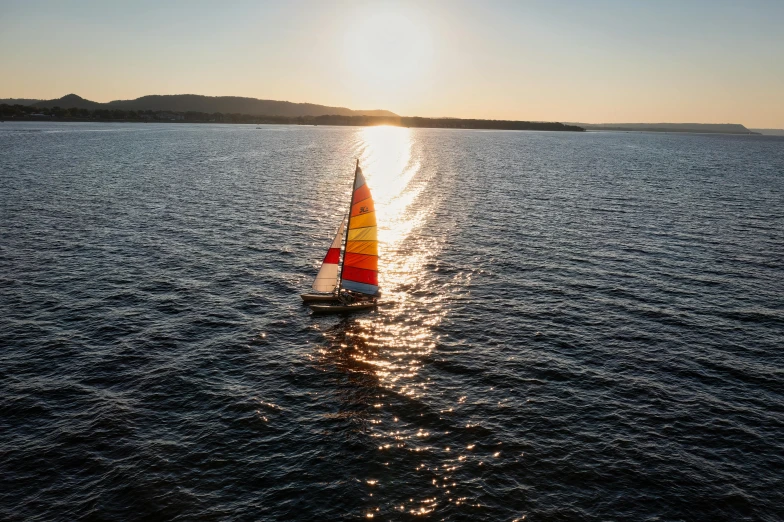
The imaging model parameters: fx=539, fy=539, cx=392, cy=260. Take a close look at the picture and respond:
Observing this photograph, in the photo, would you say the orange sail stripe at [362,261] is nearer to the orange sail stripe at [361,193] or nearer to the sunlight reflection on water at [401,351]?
the sunlight reflection on water at [401,351]

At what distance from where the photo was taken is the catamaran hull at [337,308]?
58656mm

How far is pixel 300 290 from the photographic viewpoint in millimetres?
64750

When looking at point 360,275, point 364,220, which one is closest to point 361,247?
point 364,220

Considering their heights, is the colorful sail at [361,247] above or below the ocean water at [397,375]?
above

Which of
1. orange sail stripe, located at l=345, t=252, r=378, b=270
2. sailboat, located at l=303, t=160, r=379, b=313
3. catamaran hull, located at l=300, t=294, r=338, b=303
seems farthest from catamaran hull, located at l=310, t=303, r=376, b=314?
orange sail stripe, located at l=345, t=252, r=378, b=270

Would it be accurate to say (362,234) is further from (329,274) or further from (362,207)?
(329,274)

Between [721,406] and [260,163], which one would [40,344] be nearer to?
[721,406]

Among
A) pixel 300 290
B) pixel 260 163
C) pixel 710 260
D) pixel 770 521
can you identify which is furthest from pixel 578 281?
pixel 260 163

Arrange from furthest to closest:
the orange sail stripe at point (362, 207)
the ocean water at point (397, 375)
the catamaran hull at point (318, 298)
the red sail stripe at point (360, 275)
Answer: the red sail stripe at point (360, 275)
the orange sail stripe at point (362, 207)
the catamaran hull at point (318, 298)
the ocean water at point (397, 375)

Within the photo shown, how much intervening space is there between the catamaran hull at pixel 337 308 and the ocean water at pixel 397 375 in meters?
1.18

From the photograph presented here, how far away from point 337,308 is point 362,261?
6539 mm

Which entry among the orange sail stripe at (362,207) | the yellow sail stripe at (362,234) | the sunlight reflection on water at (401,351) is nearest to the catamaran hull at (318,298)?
the sunlight reflection on water at (401,351)

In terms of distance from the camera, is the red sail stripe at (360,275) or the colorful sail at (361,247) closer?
the colorful sail at (361,247)

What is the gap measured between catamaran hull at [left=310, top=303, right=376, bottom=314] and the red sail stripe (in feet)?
11.3
